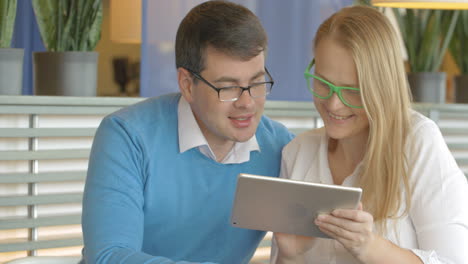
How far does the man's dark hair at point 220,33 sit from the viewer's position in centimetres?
174

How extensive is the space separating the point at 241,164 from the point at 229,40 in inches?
13.7

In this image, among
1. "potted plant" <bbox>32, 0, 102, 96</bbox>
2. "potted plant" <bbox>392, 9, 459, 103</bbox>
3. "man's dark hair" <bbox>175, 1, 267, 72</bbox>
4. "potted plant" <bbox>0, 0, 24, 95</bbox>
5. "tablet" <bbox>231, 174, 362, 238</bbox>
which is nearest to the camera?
"tablet" <bbox>231, 174, 362, 238</bbox>

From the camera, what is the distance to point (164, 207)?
179 cm

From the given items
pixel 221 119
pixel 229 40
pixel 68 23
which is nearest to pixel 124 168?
pixel 221 119

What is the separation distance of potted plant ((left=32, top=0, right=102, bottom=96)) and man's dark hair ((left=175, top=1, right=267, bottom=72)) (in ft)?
3.77

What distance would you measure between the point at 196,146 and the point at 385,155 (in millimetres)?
492

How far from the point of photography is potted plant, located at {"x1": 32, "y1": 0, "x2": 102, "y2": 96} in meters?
2.87

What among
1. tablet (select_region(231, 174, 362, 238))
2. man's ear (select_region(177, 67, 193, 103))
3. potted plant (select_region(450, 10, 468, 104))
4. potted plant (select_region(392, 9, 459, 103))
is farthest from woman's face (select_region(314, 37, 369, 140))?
potted plant (select_region(450, 10, 468, 104))

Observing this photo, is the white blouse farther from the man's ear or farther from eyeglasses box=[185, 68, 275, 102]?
the man's ear

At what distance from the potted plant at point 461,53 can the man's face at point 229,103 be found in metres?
2.46

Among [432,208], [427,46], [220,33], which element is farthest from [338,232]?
[427,46]

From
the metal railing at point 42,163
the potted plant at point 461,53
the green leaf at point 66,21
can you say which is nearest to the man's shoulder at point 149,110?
the metal railing at point 42,163

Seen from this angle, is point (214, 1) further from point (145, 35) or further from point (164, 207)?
point (145, 35)

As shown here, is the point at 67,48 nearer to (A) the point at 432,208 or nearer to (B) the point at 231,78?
(B) the point at 231,78
